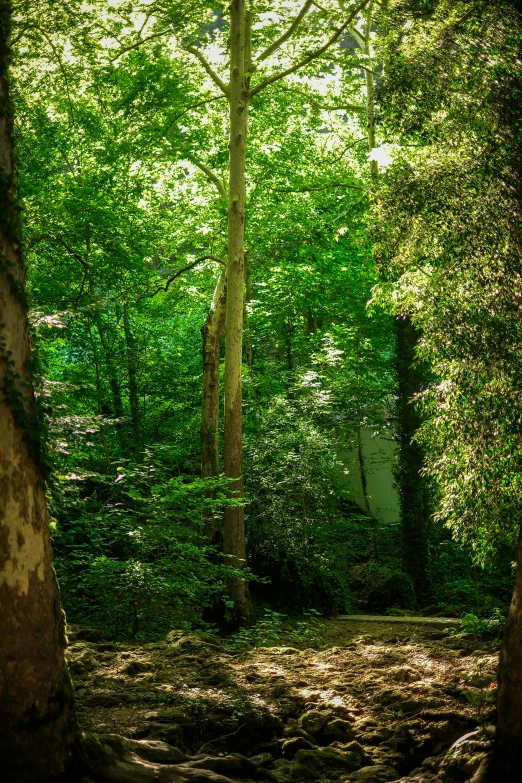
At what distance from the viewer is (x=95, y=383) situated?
645 inches

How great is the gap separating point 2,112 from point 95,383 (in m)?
12.5

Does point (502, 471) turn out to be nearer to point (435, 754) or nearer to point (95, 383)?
point (435, 754)

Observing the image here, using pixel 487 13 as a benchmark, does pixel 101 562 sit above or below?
below

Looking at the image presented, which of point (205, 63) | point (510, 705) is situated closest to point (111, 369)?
point (205, 63)

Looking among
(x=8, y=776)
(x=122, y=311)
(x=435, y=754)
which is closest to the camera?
(x=8, y=776)

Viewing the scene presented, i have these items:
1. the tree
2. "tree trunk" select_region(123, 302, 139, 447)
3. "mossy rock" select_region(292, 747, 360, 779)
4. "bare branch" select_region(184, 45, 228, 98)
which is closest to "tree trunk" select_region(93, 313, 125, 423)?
"tree trunk" select_region(123, 302, 139, 447)

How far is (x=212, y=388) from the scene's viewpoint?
1377cm

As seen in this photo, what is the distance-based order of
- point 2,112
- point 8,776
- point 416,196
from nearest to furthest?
point 8,776 → point 2,112 → point 416,196

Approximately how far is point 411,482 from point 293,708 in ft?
32.3

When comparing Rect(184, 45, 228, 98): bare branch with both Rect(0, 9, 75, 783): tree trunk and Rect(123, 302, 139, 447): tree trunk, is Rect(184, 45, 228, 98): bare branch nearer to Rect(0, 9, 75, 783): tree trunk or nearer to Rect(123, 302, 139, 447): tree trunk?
Rect(123, 302, 139, 447): tree trunk

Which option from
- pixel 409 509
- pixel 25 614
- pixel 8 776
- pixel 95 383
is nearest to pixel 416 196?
pixel 25 614

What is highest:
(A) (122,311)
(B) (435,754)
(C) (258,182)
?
(C) (258,182)

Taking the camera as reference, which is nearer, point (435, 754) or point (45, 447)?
point (45, 447)

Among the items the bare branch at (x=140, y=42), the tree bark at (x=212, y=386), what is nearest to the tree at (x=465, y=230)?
the bare branch at (x=140, y=42)
